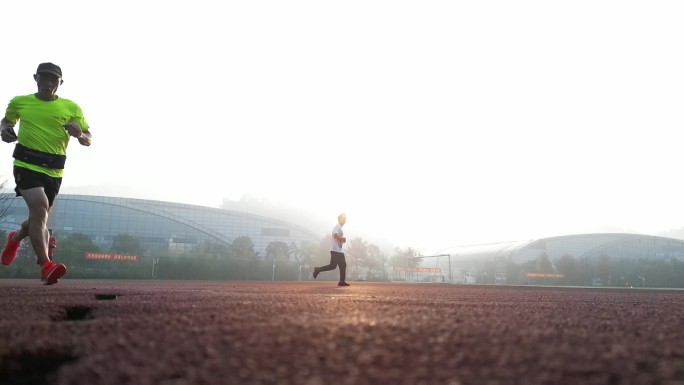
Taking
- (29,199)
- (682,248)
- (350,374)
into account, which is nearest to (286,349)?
(350,374)

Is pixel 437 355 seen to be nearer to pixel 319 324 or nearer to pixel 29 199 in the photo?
pixel 319 324

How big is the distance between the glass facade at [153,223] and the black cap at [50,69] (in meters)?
63.4

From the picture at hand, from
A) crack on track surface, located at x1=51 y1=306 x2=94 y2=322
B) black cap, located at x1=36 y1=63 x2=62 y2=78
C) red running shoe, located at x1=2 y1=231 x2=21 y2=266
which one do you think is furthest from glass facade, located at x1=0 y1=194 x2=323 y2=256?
crack on track surface, located at x1=51 y1=306 x2=94 y2=322

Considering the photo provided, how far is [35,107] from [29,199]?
764mm

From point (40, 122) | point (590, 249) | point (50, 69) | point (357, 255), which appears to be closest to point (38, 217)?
point (40, 122)

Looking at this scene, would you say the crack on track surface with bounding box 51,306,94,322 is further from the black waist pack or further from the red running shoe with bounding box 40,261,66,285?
the black waist pack

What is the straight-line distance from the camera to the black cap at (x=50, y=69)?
408 cm

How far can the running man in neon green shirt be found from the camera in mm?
4027

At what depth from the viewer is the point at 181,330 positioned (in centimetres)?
117

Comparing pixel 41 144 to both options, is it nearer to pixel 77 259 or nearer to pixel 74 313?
pixel 74 313

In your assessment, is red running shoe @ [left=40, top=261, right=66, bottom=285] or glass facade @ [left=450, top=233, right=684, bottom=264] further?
glass facade @ [left=450, top=233, right=684, bottom=264]

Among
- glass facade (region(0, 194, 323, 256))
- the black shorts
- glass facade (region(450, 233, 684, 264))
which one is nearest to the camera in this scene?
the black shorts

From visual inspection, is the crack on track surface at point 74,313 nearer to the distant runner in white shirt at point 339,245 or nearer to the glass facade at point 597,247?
the distant runner in white shirt at point 339,245

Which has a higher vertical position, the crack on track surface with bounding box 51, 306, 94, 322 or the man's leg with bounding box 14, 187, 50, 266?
the man's leg with bounding box 14, 187, 50, 266
